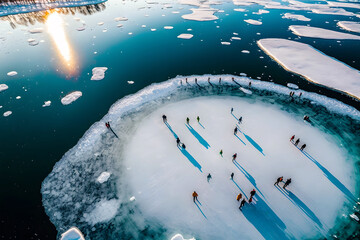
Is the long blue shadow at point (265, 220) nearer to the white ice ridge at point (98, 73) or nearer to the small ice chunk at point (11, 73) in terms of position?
the white ice ridge at point (98, 73)

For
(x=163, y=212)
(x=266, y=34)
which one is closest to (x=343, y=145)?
(x=163, y=212)

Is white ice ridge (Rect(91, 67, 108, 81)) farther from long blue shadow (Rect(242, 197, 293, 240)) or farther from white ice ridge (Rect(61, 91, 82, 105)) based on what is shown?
long blue shadow (Rect(242, 197, 293, 240))

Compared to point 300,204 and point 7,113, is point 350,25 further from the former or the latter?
point 7,113

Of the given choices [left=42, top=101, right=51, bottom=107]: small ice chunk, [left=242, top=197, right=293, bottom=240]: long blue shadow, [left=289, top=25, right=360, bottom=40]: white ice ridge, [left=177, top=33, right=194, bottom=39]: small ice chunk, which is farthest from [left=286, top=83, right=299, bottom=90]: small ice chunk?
[left=42, top=101, right=51, bottom=107]: small ice chunk

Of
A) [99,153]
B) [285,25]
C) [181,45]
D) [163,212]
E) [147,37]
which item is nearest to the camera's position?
[163,212]

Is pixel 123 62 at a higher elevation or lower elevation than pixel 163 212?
higher

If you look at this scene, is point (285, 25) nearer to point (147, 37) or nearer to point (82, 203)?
point (147, 37)

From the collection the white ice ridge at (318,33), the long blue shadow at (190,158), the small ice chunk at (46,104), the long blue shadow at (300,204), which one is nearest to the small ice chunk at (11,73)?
the small ice chunk at (46,104)
